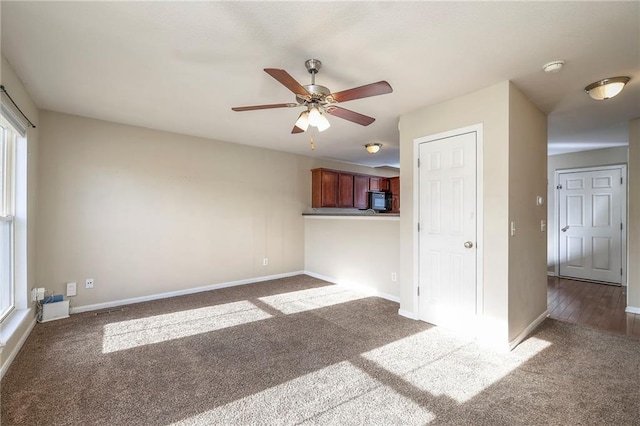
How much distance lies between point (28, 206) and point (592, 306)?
6529 millimetres

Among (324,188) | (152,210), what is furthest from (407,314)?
(152,210)

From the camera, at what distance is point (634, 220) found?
140 inches

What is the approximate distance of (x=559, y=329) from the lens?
9.67ft

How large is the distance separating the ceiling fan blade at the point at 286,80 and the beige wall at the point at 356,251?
2.41 m

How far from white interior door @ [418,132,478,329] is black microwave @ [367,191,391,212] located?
2018mm

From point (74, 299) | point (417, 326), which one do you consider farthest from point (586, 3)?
point (74, 299)

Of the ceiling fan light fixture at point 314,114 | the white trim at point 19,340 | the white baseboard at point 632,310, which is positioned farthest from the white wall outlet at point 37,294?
the white baseboard at point 632,310

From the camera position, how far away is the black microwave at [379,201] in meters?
5.20

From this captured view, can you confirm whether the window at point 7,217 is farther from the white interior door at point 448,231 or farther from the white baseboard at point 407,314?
the white interior door at point 448,231

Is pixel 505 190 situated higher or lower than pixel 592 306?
higher

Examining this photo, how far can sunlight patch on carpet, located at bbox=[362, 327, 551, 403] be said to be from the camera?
78.7 inches

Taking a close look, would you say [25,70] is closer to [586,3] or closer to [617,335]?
[586,3]

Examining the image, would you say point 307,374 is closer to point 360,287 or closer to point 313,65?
point 313,65

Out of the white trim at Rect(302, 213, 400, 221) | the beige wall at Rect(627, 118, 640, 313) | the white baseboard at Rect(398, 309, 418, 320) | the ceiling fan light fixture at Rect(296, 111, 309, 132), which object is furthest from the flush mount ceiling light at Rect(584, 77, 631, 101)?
the white baseboard at Rect(398, 309, 418, 320)
